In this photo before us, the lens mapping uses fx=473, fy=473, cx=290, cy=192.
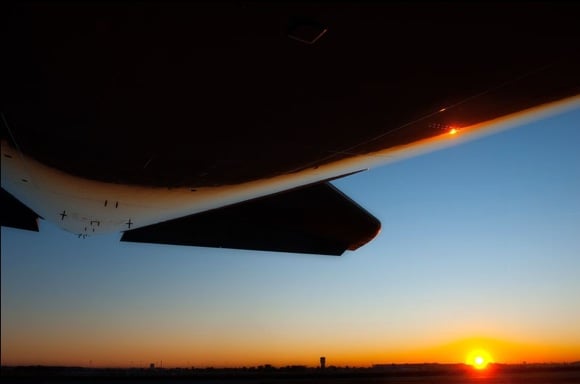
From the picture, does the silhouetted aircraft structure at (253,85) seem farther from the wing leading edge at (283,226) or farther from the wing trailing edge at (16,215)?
the wing leading edge at (283,226)

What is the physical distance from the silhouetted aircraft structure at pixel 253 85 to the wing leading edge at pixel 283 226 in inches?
154

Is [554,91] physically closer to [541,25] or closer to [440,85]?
[440,85]

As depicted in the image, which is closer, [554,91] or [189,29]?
[189,29]

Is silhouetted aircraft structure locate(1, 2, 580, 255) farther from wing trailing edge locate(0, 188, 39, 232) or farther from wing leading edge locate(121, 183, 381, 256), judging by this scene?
wing leading edge locate(121, 183, 381, 256)

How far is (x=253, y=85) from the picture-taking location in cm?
372

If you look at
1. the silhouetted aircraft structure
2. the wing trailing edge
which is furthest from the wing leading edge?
the silhouetted aircraft structure

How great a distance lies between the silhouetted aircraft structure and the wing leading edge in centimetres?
392

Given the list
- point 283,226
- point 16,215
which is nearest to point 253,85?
point 283,226

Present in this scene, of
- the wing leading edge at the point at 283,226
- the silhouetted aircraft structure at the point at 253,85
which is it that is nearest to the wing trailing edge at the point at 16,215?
the wing leading edge at the point at 283,226

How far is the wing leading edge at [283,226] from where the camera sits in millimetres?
11211

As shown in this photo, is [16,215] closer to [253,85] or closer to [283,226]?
[283,226]

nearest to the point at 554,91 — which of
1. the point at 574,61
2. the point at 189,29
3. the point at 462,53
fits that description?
the point at 574,61

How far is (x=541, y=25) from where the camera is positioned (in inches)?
110

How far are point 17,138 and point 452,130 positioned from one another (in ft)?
15.3
